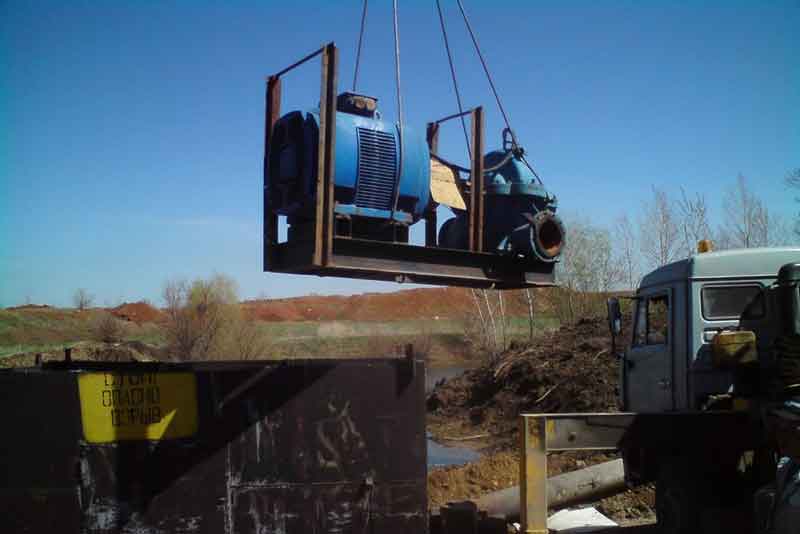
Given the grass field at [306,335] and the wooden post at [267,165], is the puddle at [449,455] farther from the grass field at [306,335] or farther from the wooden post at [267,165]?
the grass field at [306,335]

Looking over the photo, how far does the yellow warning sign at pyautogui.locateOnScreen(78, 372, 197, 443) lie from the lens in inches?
190

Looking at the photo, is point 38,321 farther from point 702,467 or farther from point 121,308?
point 702,467

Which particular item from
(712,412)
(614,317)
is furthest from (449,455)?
(712,412)

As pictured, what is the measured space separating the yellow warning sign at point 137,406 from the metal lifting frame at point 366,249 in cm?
A: 132

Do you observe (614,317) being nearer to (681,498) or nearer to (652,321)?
(652,321)

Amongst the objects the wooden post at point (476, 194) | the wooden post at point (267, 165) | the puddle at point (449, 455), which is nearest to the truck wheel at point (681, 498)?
the wooden post at point (476, 194)

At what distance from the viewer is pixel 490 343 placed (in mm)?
34688

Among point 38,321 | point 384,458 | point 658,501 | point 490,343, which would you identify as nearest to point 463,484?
point 658,501

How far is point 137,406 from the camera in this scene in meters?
4.88

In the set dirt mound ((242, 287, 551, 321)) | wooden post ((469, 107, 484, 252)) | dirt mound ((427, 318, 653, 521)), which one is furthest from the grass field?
wooden post ((469, 107, 484, 252))

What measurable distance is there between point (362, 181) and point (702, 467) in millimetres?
4096

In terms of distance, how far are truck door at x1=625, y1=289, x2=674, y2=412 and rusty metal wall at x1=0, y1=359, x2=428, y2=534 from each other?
3.34 m

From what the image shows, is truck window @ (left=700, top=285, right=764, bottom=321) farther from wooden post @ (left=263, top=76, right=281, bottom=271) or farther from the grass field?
the grass field

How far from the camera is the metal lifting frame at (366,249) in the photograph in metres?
5.36
